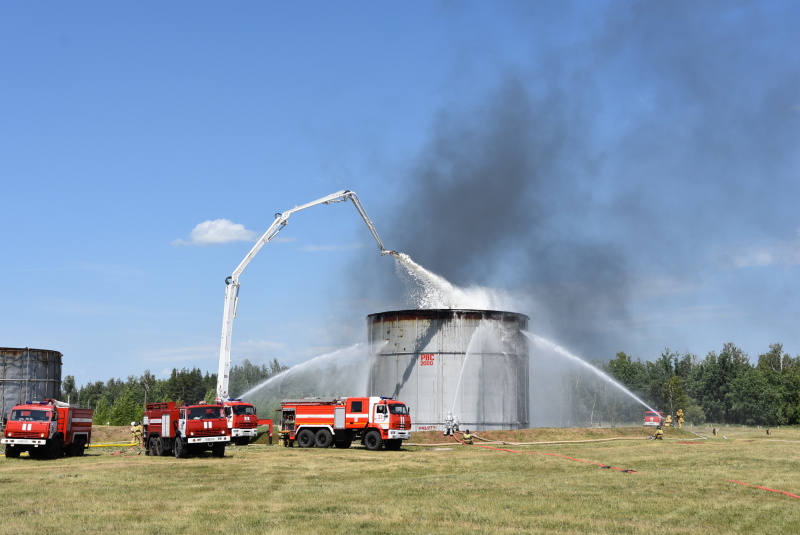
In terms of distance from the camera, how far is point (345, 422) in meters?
41.9

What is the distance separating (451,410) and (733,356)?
12180cm

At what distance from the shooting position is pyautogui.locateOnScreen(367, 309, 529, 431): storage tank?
54.0 metres

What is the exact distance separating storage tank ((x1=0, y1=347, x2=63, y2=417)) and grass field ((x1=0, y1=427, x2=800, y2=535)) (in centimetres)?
3233

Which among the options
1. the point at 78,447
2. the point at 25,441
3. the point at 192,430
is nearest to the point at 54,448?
the point at 25,441

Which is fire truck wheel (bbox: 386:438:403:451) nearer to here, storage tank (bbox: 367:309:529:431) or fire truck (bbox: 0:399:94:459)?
storage tank (bbox: 367:309:529:431)

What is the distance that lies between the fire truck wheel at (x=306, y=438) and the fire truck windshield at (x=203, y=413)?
803cm

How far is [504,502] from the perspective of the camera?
20.0 meters

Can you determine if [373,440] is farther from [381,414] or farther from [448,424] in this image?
[448,424]

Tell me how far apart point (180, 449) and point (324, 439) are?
29.5 ft

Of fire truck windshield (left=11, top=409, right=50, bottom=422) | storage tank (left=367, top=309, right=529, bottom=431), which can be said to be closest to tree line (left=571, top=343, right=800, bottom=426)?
storage tank (left=367, top=309, right=529, bottom=431)

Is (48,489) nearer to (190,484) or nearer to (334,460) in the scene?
(190,484)

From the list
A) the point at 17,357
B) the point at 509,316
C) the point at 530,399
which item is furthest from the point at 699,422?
the point at 17,357

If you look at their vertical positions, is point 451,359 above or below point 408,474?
above

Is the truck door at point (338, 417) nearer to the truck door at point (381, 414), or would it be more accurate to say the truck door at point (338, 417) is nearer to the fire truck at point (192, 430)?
the truck door at point (381, 414)
